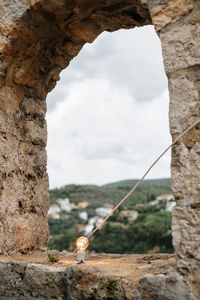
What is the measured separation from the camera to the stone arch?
1.71 metres

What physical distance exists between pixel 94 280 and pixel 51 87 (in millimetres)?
2050

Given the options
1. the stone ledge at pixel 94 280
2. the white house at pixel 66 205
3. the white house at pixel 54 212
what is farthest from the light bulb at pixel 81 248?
the white house at pixel 66 205

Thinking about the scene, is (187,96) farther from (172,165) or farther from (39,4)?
(39,4)

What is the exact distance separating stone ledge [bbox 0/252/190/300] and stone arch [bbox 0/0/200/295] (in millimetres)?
154

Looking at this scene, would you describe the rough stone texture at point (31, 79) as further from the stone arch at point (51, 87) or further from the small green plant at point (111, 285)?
the small green plant at point (111, 285)

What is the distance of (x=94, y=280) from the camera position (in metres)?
1.88

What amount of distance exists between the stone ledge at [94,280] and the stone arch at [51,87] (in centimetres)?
15

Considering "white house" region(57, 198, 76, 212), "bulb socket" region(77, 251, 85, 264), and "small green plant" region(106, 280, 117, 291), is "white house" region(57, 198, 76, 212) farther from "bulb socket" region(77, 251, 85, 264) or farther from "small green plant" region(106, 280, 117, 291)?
"small green plant" region(106, 280, 117, 291)

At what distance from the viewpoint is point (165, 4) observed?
1885 millimetres

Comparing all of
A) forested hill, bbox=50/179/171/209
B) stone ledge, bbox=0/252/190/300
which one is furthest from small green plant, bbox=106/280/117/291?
forested hill, bbox=50/179/171/209

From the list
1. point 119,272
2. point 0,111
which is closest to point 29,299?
point 119,272

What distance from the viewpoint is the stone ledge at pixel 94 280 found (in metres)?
1.65

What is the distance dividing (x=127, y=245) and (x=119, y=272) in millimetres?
12875

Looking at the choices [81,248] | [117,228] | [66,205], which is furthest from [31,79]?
[66,205]
